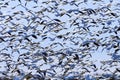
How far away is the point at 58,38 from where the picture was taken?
8594mm

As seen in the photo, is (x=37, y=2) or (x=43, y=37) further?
(x=37, y=2)

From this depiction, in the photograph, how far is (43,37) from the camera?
8.62 metres

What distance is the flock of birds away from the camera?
703cm

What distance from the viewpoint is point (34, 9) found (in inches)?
407

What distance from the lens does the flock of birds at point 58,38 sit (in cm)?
703

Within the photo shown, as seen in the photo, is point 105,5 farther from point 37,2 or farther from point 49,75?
point 49,75

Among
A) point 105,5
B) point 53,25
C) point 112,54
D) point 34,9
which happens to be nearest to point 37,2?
point 34,9

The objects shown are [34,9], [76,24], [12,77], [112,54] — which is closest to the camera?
[12,77]

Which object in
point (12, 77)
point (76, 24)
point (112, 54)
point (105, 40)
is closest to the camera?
point (12, 77)

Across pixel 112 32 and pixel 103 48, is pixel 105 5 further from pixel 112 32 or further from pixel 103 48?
pixel 103 48

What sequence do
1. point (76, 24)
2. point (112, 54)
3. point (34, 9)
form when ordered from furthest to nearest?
point (34, 9) → point (76, 24) → point (112, 54)

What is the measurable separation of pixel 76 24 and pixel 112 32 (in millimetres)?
1245

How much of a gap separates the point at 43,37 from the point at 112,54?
220 cm

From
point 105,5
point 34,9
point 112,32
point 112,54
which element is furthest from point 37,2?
point 112,54
